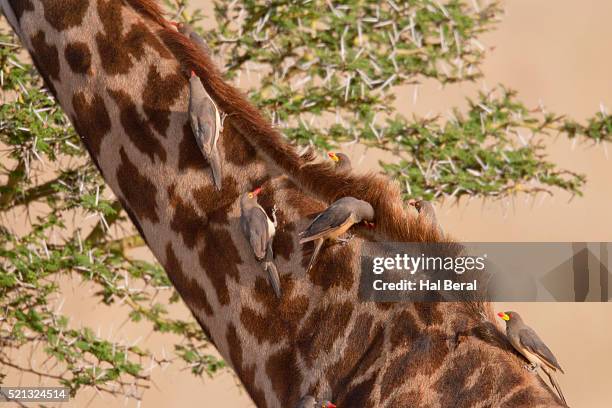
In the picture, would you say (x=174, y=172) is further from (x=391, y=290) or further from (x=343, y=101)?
(x=343, y=101)

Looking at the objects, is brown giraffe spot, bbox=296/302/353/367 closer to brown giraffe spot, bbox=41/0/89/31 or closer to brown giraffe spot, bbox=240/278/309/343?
brown giraffe spot, bbox=240/278/309/343

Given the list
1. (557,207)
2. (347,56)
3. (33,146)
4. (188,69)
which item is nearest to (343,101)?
(347,56)

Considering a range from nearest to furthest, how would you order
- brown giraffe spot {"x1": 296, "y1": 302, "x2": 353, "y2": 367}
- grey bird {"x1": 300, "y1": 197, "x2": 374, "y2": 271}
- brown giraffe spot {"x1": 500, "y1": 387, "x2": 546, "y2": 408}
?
1. brown giraffe spot {"x1": 500, "y1": 387, "x2": 546, "y2": 408}
2. grey bird {"x1": 300, "y1": 197, "x2": 374, "y2": 271}
3. brown giraffe spot {"x1": 296, "y1": 302, "x2": 353, "y2": 367}

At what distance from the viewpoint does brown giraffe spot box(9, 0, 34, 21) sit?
3967mm

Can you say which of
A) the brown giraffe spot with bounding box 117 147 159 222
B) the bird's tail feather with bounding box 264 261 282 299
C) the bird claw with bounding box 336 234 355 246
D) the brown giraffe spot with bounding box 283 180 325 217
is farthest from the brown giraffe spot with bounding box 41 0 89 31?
the bird claw with bounding box 336 234 355 246

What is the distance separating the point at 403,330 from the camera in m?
3.39

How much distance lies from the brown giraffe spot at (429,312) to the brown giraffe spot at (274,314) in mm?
331

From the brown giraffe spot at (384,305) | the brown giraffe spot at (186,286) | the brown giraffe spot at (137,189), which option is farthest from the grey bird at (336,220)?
the brown giraffe spot at (137,189)

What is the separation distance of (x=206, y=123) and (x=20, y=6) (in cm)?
92

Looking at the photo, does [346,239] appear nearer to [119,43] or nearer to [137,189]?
[137,189]

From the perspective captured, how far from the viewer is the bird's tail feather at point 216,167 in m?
3.60

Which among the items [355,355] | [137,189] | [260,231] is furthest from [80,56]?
[355,355]

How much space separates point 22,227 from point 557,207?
6870 mm

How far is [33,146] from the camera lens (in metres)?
6.27
